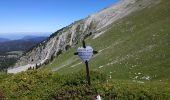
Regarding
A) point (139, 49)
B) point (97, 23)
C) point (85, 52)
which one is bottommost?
A: point (85, 52)

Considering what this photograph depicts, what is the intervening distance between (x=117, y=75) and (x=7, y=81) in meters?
27.3

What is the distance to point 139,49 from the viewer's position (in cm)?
6431

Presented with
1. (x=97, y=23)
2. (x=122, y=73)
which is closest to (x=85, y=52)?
(x=122, y=73)

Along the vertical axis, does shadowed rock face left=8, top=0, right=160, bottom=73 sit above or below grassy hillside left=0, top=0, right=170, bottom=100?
above

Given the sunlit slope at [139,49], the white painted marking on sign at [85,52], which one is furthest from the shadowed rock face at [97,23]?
the white painted marking on sign at [85,52]

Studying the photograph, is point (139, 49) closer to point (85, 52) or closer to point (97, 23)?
point (85, 52)

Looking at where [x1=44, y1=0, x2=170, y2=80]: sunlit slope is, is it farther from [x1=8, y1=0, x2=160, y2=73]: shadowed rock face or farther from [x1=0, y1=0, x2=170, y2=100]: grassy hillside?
[x1=8, y1=0, x2=160, y2=73]: shadowed rock face

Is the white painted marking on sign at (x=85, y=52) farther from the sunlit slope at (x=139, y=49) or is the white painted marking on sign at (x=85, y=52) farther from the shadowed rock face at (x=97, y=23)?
the shadowed rock face at (x=97, y=23)

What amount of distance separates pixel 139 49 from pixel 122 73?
44.0 ft

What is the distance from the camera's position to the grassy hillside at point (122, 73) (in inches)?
889

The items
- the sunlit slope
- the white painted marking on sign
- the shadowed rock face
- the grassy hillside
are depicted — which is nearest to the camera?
the white painted marking on sign

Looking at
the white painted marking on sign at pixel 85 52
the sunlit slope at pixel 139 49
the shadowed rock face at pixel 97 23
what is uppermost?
the shadowed rock face at pixel 97 23

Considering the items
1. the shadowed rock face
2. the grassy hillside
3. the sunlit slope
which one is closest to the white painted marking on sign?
the grassy hillside

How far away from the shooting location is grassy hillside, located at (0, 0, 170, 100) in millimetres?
22578
